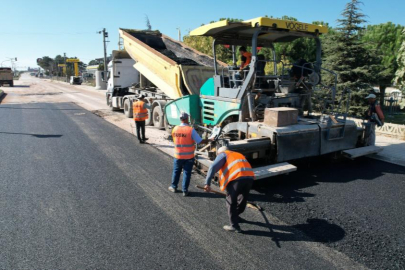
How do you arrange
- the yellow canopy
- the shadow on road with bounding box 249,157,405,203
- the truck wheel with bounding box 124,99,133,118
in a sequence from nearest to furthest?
the shadow on road with bounding box 249,157,405,203 → the yellow canopy → the truck wheel with bounding box 124,99,133,118

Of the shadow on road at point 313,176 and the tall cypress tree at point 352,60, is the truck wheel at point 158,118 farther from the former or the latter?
the tall cypress tree at point 352,60

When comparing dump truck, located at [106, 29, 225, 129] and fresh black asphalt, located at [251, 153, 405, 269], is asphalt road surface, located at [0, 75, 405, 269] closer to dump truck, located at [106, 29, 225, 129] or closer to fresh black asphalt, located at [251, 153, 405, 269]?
fresh black asphalt, located at [251, 153, 405, 269]

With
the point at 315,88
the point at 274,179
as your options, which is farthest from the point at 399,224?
the point at 315,88

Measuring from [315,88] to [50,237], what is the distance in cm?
601

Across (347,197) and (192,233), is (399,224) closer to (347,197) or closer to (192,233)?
(347,197)

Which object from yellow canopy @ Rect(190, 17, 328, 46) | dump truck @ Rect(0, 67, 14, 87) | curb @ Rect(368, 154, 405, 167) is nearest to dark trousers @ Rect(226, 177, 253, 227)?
yellow canopy @ Rect(190, 17, 328, 46)

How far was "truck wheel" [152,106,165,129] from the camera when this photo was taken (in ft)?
35.7

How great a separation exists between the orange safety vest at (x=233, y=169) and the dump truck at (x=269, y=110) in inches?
32.1

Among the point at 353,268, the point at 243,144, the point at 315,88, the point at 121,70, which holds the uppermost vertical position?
the point at 121,70

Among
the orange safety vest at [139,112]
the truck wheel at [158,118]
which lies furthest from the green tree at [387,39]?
the orange safety vest at [139,112]

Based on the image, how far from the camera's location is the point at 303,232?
13.5ft

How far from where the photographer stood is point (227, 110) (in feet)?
22.1

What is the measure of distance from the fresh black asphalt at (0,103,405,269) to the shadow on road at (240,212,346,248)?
13mm

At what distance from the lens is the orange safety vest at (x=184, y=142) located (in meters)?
5.20
